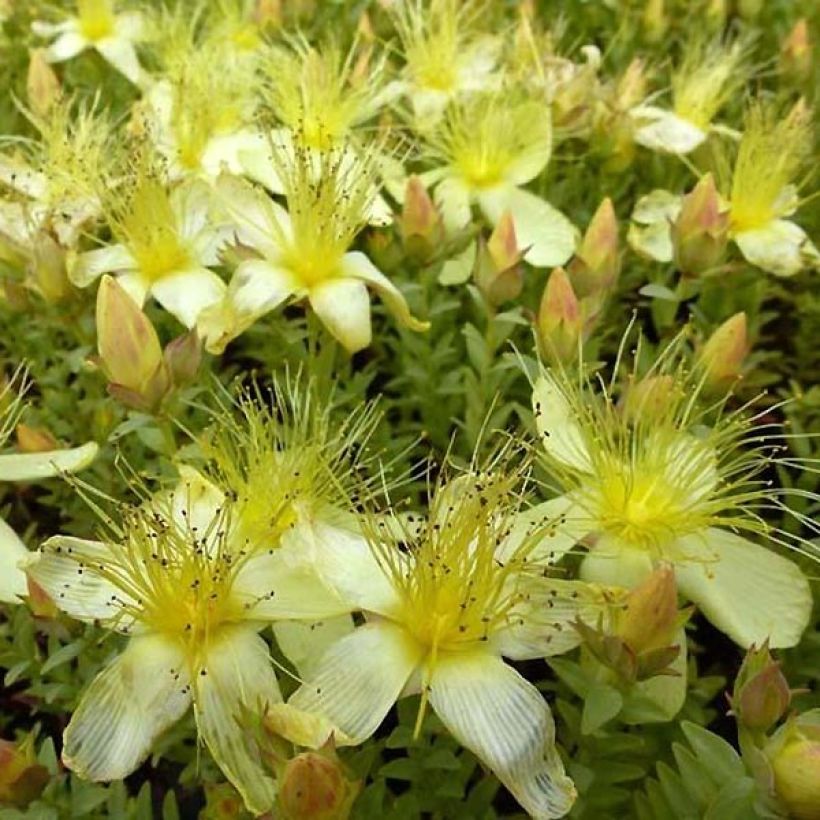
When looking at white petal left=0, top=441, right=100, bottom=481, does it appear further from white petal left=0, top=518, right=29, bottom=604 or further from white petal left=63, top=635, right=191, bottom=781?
white petal left=63, top=635, right=191, bottom=781

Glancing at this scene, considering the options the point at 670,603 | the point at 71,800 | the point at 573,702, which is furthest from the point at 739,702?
the point at 71,800

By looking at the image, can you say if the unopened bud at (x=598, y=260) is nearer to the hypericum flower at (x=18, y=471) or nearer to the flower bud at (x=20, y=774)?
the hypericum flower at (x=18, y=471)

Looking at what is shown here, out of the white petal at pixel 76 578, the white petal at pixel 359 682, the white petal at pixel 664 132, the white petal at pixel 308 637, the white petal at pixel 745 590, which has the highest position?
the white petal at pixel 76 578

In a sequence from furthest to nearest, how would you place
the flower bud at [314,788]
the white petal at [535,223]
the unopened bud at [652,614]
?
the white petal at [535,223] < the unopened bud at [652,614] < the flower bud at [314,788]

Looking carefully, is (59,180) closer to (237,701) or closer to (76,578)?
(76,578)

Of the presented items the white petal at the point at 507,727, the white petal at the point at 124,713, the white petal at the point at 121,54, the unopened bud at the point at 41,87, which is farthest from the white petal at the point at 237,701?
the white petal at the point at 121,54

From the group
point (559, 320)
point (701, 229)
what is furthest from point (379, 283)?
point (701, 229)

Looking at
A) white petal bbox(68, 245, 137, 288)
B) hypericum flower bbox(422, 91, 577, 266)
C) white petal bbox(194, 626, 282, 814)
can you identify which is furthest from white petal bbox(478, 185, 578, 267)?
white petal bbox(194, 626, 282, 814)

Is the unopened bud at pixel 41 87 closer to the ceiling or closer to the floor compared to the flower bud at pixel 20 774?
closer to the ceiling
